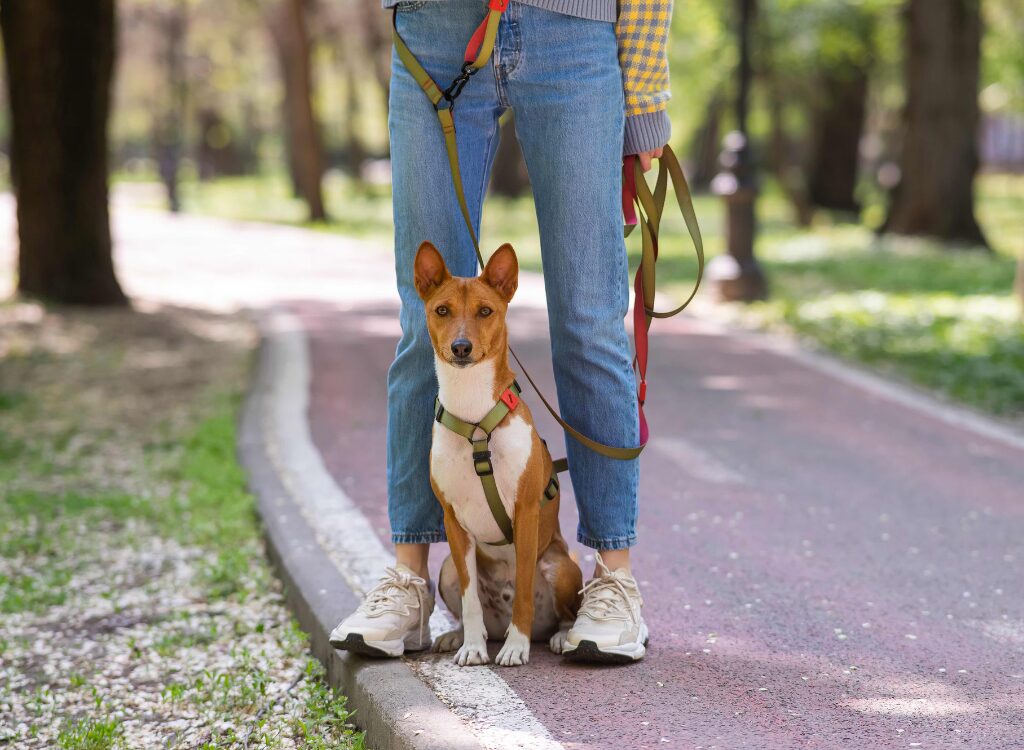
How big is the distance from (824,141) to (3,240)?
18233 mm

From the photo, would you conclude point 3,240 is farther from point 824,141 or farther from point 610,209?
point 610,209

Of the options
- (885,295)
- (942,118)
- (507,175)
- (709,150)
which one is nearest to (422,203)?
(885,295)

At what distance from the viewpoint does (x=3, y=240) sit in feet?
70.3

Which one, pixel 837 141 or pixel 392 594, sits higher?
pixel 837 141

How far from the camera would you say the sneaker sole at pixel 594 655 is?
133 inches

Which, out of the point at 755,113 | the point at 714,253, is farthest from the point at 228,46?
the point at 714,253

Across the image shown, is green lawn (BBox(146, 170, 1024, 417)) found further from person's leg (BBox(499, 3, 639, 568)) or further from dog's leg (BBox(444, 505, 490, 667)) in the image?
dog's leg (BBox(444, 505, 490, 667))

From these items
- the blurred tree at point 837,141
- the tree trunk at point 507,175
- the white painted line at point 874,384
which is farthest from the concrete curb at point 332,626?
the tree trunk at point 507,175

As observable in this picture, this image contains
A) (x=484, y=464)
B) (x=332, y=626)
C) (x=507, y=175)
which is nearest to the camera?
(x=484, y=464)

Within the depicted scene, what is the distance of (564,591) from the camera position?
11.7 feet

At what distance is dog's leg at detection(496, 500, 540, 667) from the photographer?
3.29m

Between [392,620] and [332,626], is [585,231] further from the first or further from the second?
[332,626]

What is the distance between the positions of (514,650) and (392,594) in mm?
392

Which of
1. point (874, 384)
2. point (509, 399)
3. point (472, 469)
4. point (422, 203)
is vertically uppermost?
point (422, 203)
